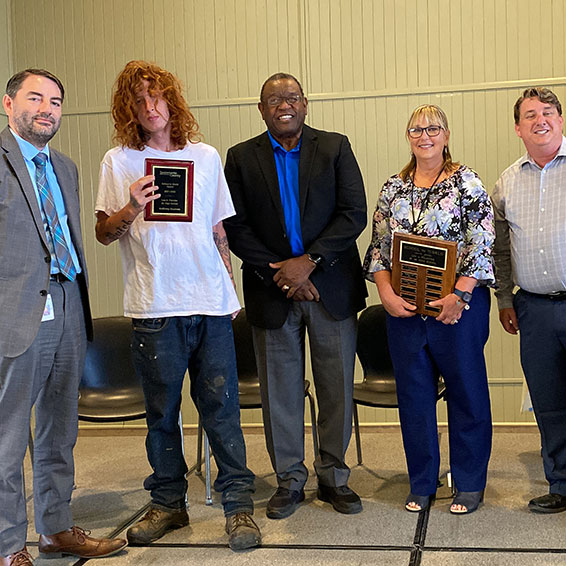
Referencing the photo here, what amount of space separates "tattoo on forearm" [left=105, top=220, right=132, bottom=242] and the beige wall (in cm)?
234

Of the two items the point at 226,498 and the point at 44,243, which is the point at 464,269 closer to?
the point at 226,498

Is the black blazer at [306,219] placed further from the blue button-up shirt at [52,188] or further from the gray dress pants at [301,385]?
the blue button-up shirt at [52,188]

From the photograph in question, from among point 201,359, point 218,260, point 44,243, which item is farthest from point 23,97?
point 201,359

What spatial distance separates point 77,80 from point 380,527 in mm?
3798

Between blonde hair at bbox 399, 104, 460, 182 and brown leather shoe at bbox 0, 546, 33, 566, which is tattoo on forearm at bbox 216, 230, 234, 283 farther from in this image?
brown leather shoe at bbox 0, 546, 33, 566

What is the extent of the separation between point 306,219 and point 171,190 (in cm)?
69

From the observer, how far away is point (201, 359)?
335 centimetres

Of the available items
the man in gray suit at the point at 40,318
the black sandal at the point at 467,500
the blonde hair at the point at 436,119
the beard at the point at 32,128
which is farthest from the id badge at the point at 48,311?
the black sandal at the point at 467,500

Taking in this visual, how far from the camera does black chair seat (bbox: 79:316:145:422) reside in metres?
4.19

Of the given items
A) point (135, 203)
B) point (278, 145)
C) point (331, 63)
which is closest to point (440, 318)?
point (278, 145)

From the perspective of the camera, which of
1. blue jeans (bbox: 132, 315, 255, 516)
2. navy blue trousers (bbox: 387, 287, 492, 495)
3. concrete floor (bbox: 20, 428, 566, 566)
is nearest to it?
concrete floor (bbox: 20, 428, 566, 566)

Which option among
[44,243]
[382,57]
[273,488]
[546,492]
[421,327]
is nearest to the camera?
[44,243]

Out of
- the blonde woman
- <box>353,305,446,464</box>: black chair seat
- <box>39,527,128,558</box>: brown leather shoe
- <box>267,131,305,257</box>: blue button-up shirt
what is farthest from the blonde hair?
<box>39,527,128,558</box>: brown leather shoe

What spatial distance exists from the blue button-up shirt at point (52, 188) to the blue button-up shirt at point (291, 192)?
993mm
